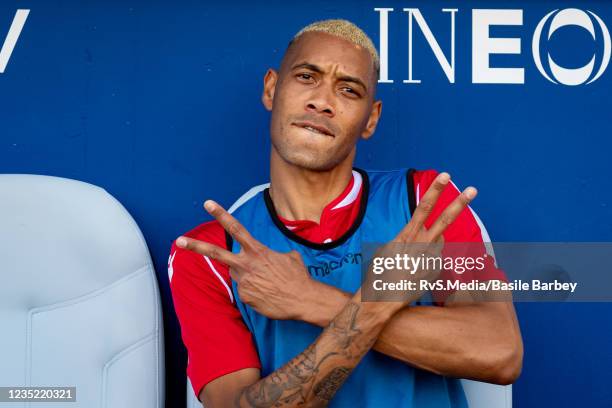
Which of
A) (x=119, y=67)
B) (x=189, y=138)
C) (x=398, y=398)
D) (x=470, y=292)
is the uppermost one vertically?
(x=119, y=67)

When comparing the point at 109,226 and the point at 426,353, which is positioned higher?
the point at 109,226

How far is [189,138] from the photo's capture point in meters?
2.08

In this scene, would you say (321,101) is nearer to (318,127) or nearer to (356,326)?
(318,127)

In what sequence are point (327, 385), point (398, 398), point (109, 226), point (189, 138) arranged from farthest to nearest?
point (189, 138) → point (109, 226) → point (398, 398) → point (327, 385)

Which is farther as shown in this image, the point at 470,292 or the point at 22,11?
the point at 22,11

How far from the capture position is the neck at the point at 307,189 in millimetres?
1718

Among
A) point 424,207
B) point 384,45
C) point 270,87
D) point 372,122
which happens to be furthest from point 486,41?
point 424,207

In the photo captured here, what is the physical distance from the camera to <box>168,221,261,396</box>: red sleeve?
156 centimetres

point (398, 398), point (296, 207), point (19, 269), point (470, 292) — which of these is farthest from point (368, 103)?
point (19, 269)

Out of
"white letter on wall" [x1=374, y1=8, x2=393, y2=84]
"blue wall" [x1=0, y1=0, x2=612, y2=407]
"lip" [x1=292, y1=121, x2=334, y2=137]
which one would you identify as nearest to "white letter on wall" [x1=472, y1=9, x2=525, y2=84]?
"blue wall" [x1=0, y1=0, x2=612, y2=407]

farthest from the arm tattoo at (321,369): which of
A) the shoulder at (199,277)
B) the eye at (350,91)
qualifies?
the eye at (350,91)

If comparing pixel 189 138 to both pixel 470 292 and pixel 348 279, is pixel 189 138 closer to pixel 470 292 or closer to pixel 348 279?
→ pixel 348 279

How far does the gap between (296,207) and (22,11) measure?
2.78 ft

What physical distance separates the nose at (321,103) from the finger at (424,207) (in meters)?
0.32
